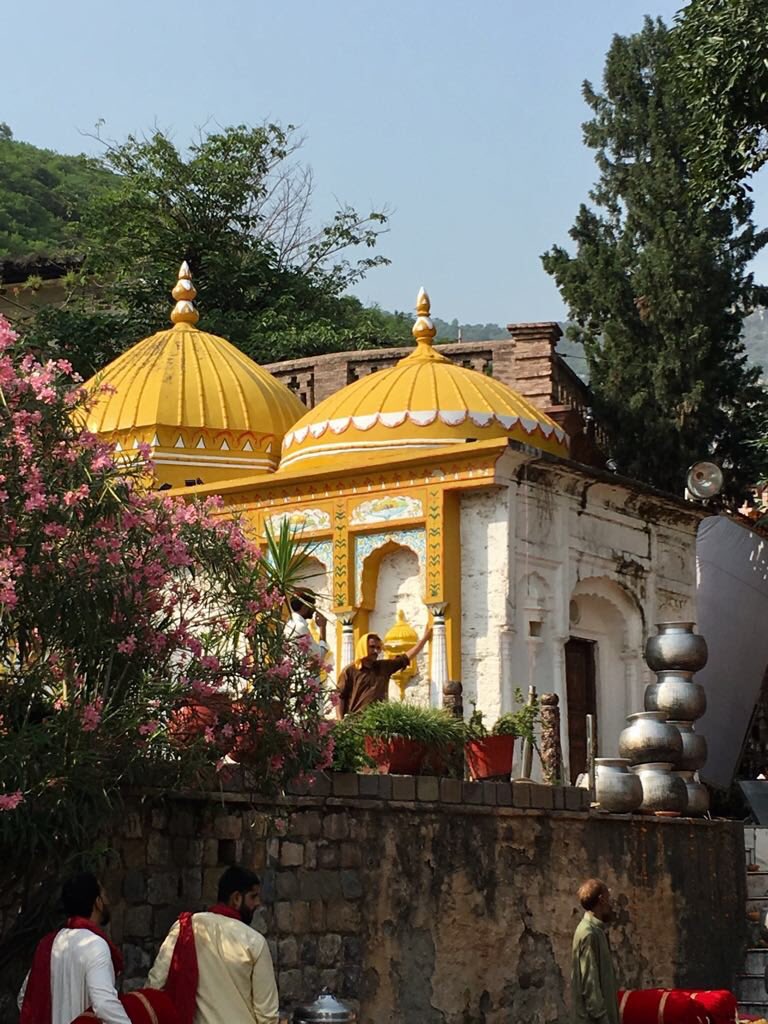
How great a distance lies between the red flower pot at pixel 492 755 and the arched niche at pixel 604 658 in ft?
19.5

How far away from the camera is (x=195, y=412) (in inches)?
883

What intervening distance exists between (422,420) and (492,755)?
7014 millimetres

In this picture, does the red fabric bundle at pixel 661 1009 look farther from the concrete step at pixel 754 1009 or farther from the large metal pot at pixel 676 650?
the large metal pot at pixel 676 650

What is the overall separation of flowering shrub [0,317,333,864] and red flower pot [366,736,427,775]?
264 cm

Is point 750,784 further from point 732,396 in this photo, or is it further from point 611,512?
point 732,396

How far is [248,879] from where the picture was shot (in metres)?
8.38

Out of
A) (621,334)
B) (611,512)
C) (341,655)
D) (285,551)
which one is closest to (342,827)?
(285,551)

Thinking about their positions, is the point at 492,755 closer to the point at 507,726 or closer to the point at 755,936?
the point at 507,726

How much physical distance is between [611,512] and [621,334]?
619 cm

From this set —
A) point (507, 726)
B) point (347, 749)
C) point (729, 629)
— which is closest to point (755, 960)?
point (507, 726)

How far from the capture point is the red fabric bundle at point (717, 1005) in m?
11.8

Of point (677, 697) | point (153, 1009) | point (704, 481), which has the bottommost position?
point (153, 1009)

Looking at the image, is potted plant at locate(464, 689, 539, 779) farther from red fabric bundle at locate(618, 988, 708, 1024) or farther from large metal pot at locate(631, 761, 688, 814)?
large metal pot at locate(631, 761, 688, 814)

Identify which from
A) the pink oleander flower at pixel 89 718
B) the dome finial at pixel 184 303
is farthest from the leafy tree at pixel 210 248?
the pink oleander flower at pixel 89 718
